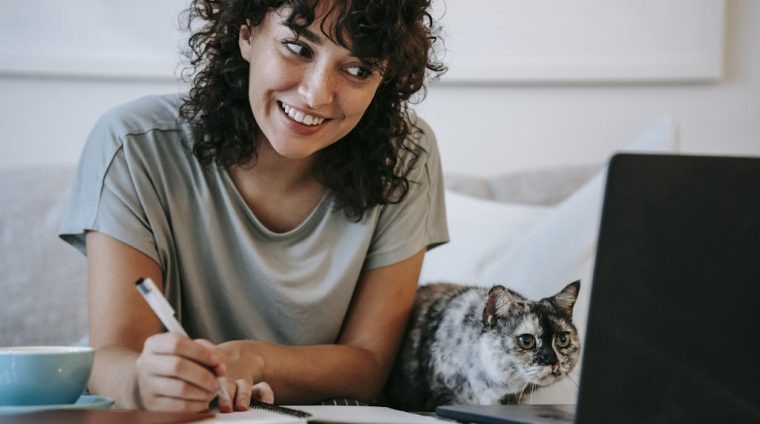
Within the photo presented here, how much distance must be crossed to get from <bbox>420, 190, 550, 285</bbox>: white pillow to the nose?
73 centimetres

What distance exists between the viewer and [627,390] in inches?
27.0

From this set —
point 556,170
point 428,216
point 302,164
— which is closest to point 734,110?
point 556,170

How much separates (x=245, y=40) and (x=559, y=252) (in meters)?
0.75

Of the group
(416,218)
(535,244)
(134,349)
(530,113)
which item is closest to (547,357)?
(416,218)

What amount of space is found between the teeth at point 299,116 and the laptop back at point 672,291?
2.26ft

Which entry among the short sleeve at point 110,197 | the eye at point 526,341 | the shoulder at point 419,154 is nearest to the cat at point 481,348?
the eye at point 526,341

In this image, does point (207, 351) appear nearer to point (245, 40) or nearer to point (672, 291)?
point (672, 291)

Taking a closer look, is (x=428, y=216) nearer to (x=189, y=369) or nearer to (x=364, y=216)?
(x=364, y=216)

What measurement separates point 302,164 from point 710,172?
902 millimetres

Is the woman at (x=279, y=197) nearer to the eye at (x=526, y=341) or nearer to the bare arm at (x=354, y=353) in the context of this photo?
the bare arm at (x=354, y=353)

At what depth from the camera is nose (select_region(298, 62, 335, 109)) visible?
1.24 m

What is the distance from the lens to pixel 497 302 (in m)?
1.20

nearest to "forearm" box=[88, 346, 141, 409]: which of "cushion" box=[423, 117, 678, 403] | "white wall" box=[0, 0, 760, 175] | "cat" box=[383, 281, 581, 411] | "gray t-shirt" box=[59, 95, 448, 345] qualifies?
"gray t-shirt" box=[59, 95, 448, 345]

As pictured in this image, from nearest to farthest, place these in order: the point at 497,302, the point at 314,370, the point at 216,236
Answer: the point at 497,302
the point at 314,370
the point at 216,236
